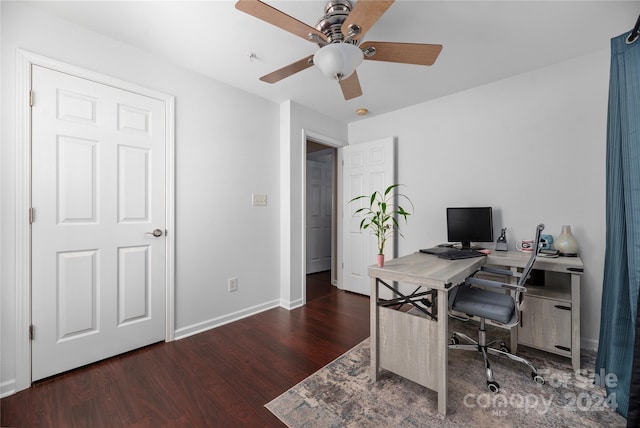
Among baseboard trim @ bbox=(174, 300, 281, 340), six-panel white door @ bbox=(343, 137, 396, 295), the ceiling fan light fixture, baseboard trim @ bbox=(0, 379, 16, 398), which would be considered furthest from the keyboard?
baseboard trim @ bbox=(0, 379, 16, 398)

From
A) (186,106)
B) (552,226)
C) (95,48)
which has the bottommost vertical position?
(552,226)

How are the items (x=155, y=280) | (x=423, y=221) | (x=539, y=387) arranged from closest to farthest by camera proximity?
(x=539, y=387) → (x=155, y=280) → (x=423, y=221)

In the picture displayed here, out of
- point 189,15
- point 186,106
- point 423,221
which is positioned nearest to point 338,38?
point 189,15

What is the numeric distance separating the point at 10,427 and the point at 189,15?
8.60ft

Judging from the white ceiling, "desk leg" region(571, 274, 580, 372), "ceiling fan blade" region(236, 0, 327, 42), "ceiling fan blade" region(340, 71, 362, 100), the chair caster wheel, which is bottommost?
the chair caster wheel

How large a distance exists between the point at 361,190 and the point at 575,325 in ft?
8.04

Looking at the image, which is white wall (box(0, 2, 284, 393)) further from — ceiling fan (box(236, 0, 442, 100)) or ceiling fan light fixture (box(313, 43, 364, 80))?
ceiling fan light fixture (box(313, 43, 364, 80))

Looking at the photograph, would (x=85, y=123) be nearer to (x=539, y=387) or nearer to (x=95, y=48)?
(x=95, y=48)

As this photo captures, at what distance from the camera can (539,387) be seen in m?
1.72

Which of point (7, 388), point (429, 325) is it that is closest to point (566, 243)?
point (429, 325)

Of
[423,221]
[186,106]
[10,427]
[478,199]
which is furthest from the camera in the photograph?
[423,221]

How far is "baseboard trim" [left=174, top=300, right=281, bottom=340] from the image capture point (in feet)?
8.00

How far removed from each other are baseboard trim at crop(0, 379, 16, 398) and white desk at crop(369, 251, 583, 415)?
7.50 ft

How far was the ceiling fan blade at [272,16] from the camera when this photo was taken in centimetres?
127
